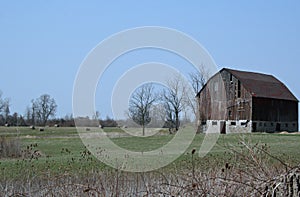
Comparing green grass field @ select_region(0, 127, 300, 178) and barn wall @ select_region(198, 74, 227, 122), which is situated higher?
barn wall @ select_region(198, 74, 227, 122)

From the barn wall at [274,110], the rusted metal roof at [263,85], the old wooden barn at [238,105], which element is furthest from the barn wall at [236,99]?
the barn wall at [274,110]

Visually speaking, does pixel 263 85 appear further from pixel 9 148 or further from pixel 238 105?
pixel 9 148

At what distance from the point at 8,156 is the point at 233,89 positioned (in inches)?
1616

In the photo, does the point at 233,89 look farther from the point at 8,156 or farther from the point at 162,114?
the point at 8,156

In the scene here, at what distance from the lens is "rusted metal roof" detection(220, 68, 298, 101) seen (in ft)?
217

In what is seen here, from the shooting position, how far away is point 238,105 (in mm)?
64875

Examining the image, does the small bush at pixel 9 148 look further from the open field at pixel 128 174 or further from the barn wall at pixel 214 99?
the barn wall at pixel 214 99

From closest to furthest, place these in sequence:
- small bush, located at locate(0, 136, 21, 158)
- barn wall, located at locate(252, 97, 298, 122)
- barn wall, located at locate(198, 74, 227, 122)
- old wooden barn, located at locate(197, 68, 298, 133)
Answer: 1. small bush, located at locate(0, 136, 21, 158)
2. old wooden barn, located at locate(197, 68, 298, 133)
3. barn wall, located at locate(252, 97, 298, 122)
4. barn wall, located at locate(198, 74, 227, 122)

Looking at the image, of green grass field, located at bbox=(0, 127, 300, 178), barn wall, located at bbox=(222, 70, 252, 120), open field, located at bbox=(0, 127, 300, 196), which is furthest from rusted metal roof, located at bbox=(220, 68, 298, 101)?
open field, located at bbox=(0, 127, 300, 196)

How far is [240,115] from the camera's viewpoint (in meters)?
64.4

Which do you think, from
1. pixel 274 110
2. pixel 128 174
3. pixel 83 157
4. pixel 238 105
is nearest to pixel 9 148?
pixel 83 157

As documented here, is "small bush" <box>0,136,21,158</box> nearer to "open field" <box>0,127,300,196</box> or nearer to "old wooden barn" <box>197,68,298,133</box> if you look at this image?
"open field" <box>0,127,300,196</box>

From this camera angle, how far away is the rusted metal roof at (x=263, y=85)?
66062mm

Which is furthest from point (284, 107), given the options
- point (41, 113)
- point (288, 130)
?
point (41, 113)
